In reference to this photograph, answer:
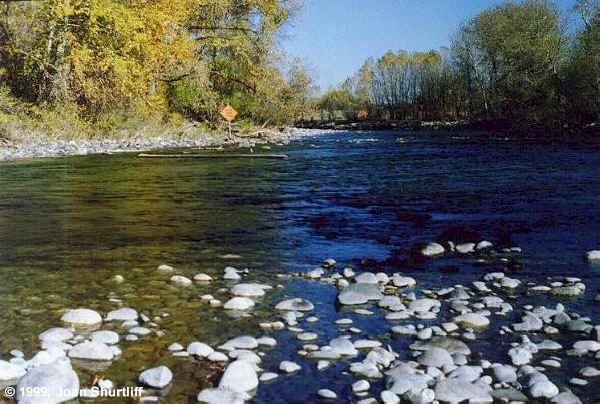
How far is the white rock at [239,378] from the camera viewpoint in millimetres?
3906

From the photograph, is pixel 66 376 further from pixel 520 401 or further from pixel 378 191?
pixel 378 191

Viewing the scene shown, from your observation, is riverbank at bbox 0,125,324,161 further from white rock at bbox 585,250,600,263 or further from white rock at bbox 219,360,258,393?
white rock at bbox 219,360,258,393

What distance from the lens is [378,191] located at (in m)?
14.1

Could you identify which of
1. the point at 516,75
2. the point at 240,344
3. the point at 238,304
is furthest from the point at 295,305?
the point at 516,75

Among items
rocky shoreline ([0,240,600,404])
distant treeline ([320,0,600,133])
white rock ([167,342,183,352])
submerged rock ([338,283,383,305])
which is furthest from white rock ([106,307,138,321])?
distant treeline ([320,0,600,133])

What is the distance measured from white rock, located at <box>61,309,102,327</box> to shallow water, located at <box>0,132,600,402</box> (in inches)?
4.0

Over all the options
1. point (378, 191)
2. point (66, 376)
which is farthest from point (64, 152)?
point (66, 376)

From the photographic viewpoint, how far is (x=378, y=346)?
15.3 feet

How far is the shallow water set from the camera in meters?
4.90

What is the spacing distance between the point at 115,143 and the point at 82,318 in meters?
27.5

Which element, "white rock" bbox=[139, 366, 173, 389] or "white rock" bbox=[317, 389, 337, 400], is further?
"white rock" bbox=[139, 366, 173, 389]

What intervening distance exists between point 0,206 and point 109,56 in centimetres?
2015

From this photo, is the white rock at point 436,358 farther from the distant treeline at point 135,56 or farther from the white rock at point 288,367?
the distant treeline at point 135,56

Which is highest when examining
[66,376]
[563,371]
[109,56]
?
[109,56]
